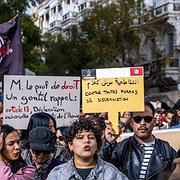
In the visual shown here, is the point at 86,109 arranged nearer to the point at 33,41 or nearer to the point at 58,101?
the point at 58,101

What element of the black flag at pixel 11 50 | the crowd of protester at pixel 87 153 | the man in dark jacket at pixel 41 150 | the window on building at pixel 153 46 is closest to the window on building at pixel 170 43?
the window on building at pixel 153 46

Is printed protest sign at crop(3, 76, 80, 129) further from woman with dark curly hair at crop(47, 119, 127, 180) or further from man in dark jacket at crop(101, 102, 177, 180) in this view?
woman with dark curly hair at crop(47, 119, 127, 180)

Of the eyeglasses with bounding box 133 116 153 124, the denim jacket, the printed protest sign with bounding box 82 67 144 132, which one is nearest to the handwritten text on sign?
the printed protest sign with bounding box 82 67 144 132

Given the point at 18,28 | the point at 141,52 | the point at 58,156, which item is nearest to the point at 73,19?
the point at 141,52

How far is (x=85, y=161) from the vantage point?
3.26 metres

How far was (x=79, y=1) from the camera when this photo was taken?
160ft

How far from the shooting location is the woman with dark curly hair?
3.18m

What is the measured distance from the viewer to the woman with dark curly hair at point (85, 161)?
3184 mm

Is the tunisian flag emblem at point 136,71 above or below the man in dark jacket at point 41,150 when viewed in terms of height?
above

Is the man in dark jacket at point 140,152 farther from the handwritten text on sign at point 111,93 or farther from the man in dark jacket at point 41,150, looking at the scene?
the handwritten text on sign at point 111,93

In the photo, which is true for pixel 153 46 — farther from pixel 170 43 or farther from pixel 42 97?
pixel 42 97

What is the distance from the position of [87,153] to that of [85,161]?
0.18ft

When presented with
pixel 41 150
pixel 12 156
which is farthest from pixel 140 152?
pixel 12 156

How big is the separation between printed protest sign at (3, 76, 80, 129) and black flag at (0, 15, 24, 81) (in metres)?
1.50
